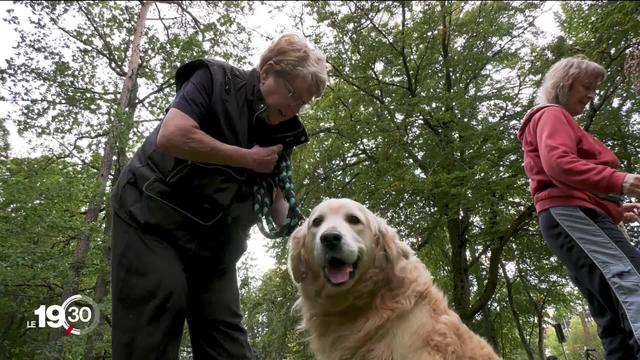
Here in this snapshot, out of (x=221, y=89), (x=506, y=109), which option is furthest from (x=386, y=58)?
(x=221, y=89)

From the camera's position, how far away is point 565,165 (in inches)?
98.0

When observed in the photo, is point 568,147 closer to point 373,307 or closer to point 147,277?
point 373,307

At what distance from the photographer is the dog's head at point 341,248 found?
271cm

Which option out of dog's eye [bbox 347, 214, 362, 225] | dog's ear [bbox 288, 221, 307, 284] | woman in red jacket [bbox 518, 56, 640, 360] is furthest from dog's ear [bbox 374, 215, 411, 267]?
woman in red jacket [bbox 518, 56, 640, 360]

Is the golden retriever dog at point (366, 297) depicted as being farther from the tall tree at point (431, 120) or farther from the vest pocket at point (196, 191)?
the tall tree at point (431, 120)

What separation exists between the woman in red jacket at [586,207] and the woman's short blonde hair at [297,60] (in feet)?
4.32

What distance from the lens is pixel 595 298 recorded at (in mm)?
2541

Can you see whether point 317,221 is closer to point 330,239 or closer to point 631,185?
point 330,239

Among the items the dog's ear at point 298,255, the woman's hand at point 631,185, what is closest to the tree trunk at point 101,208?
the dog's ear at point 298,255

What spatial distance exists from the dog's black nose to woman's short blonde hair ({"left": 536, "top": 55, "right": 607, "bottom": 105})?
5.21ft

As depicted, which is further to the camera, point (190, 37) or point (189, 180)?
point (190, 37)

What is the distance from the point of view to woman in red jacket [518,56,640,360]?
2.33 m

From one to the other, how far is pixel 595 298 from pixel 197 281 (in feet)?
6.79

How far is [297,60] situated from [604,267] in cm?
182
